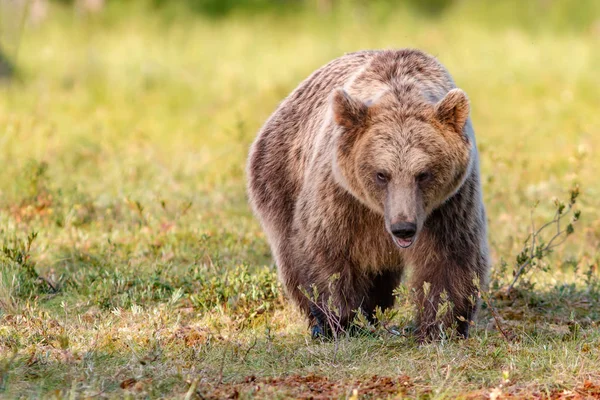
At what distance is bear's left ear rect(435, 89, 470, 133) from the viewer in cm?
476

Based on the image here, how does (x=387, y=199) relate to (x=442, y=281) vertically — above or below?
Answer: above

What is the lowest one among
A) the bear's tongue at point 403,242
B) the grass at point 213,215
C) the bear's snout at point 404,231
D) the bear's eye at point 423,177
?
the grass at point 213,215

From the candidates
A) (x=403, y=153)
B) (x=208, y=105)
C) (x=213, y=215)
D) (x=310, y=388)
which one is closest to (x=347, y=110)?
(x=403, y=153)

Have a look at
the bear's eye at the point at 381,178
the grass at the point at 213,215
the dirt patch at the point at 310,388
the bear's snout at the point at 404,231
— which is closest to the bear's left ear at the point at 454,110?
the bear's eye at the point at 381,178

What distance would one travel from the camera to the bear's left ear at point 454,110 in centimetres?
476

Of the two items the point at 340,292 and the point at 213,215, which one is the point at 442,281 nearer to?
the point at 340,292

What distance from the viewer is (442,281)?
5098mm

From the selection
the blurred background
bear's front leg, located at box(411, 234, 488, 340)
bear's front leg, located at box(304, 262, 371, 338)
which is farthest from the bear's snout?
the blurred background

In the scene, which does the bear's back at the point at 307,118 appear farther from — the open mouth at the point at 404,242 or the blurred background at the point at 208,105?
the open mouth at the point at 404,242

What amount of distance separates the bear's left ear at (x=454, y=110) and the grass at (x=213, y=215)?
1.16m

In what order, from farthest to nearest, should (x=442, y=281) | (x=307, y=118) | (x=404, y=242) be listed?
(x=307, y=118) < (x=442, y=281) < (x=404, y=242)

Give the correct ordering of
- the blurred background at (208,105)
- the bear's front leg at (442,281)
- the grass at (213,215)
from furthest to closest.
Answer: the blurred background at (208,105), the bear's front leg at (442,281), the grass at (213,215)

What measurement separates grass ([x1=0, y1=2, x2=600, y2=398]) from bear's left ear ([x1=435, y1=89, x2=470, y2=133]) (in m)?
1.16

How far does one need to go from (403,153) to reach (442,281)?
791 mm
